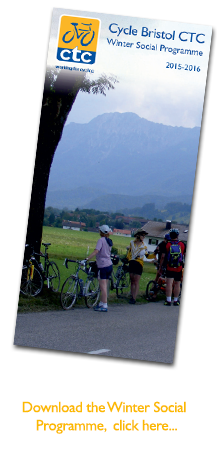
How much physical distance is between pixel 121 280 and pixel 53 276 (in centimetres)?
117

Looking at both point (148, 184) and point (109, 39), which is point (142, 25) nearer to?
point (109, 39)

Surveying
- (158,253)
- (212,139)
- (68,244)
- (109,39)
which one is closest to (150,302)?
(158,253)

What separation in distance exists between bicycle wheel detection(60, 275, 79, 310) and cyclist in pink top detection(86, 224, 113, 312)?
0.41 meters

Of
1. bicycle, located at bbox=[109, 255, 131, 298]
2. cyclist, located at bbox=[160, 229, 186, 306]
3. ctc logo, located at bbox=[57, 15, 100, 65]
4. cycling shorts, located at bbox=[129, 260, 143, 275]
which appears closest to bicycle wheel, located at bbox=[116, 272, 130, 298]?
bicycle, located at bbox=[109, 255, 131, 298]

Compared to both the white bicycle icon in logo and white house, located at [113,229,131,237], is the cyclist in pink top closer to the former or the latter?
white house, located at [113,229,131,237]

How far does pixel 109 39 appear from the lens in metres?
8.60

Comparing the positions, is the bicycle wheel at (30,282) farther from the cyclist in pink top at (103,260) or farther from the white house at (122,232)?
the white house at (122,232)

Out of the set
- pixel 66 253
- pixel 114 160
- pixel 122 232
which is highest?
pixel 114 160

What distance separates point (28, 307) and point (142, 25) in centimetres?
466

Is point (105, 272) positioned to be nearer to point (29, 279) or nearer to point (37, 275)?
point (37, 275)

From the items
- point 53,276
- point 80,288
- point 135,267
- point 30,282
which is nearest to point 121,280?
point 135,267

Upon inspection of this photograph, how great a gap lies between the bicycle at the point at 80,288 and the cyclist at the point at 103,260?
74 mm

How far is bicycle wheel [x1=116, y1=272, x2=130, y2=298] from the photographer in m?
9.56

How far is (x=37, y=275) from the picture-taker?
32.1 ft
